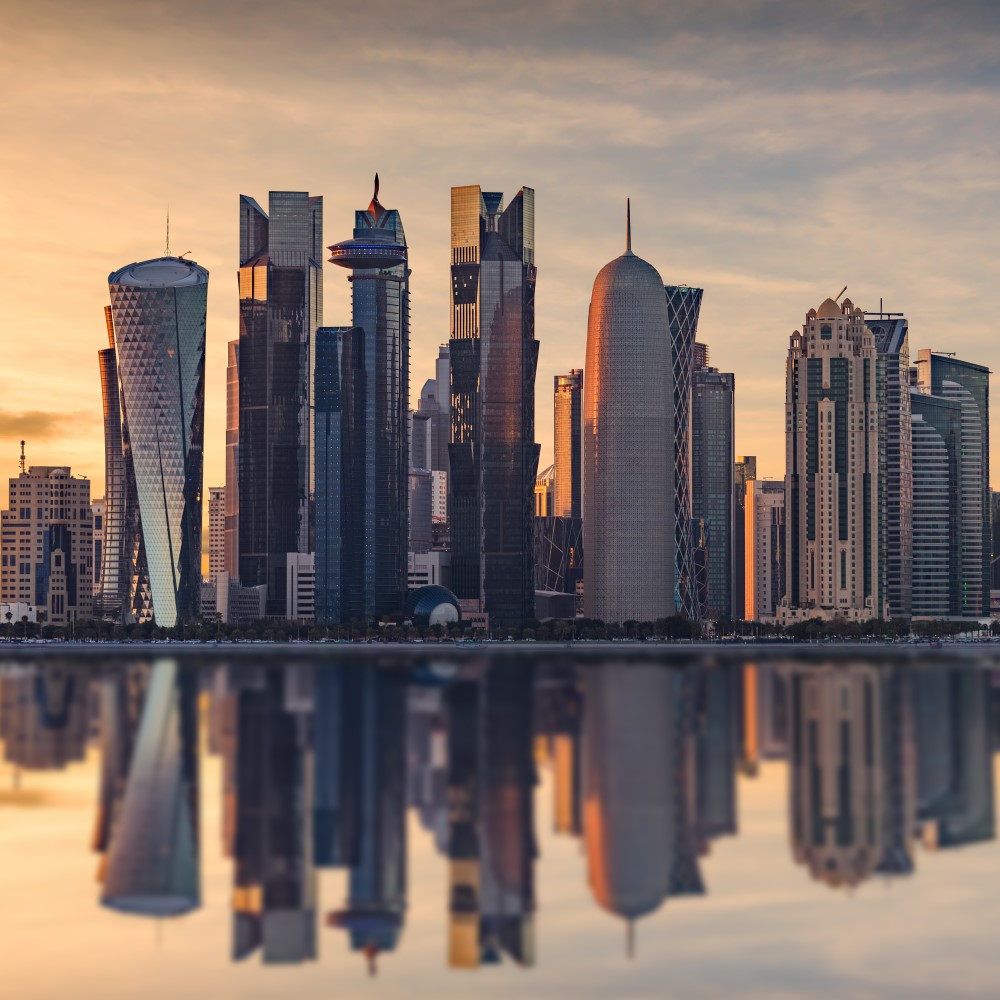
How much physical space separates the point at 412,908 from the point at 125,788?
39.5m

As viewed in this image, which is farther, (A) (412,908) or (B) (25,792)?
(B) (25,792)

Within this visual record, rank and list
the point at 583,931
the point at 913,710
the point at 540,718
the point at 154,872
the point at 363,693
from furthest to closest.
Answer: the point at 363,693 → the point at 913,710 → the point at 540,718 → the point at 154,872 → the point at 583,931

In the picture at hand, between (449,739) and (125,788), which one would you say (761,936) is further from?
(449,739)

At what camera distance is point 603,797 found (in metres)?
105

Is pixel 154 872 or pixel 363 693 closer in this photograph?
pixel 154 872

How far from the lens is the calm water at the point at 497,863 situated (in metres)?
66.5

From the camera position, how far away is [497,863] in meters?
85.1

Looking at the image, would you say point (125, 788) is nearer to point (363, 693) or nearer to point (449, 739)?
point (449, 739)

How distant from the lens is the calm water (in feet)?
218

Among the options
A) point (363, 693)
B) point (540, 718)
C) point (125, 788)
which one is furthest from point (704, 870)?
point (363, 693)

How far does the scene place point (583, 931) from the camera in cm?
7212

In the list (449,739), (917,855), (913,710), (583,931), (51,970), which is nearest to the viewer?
(51,970)

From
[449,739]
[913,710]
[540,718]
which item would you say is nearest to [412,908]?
[449,739]

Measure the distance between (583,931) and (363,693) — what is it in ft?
405
